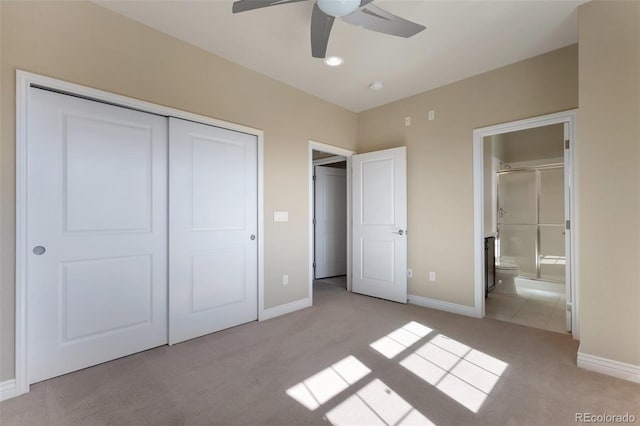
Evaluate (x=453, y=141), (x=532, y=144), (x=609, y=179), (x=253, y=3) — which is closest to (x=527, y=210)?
(x=532, y=144)

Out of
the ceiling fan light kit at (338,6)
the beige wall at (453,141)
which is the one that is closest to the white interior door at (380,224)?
the beige wall at (453,141)

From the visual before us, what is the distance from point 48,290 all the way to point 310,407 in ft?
6.37

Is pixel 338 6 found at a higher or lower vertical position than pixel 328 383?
higher

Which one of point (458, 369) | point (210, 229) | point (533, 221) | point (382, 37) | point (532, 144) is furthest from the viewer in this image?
point (533, 221)

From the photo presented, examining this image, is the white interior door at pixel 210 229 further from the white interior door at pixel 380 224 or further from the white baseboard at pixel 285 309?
the white interior door at pixel 380 224

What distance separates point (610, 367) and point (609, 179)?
133cm

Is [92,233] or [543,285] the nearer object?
[92,233]

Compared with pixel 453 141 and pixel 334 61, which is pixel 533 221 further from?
pixel 334 61

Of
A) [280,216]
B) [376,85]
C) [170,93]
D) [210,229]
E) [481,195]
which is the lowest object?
[210,229]

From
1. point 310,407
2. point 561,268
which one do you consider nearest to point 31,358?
point 310,407

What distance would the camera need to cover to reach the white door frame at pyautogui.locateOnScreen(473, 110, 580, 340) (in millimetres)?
2709

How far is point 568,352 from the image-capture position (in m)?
2.42

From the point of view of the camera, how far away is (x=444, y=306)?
3553 millimetres

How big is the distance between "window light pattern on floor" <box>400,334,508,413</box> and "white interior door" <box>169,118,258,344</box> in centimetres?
178
